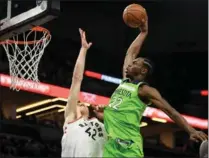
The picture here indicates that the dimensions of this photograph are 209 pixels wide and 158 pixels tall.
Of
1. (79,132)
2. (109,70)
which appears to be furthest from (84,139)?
(109,70)

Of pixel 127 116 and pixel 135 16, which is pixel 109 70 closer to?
pixel 135 16

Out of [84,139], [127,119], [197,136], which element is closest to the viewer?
[197,136]

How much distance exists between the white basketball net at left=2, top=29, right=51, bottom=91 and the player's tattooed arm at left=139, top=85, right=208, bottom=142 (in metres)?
1.70

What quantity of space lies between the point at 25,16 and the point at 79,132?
993 mm

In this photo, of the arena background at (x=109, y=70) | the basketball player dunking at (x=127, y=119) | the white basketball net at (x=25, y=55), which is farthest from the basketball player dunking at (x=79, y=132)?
the arena background at (x=109, y=70)

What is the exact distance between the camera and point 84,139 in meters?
3.24

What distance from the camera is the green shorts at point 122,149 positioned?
305 cm

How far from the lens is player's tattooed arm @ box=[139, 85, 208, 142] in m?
2.70

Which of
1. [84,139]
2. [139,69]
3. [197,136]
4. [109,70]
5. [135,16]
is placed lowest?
[109,70]

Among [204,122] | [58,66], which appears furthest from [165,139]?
[58,66]

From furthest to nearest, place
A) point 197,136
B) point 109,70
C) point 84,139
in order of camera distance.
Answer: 1. point 109,70
2. point 84,139
3. point 197,136

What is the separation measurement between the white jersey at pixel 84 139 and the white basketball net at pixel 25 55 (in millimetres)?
1280

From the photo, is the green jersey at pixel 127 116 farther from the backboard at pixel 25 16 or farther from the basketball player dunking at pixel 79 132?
the backboard at pixel 25 16

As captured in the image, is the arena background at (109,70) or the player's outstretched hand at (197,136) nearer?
the player's outstretched hand at (197,136)
